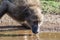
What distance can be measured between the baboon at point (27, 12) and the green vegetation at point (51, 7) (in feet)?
9.10

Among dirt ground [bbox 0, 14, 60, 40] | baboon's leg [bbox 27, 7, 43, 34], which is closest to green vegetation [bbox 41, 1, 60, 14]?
dirt ground [bbox 0, 14, 60, 40]

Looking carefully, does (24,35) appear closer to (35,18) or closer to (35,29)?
(35,29)

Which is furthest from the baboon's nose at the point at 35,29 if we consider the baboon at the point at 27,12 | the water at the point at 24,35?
the water at the point at 24,35

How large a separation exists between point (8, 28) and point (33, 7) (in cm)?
164

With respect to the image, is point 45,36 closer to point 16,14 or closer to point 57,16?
point 16,14

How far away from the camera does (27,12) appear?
34.7 ft

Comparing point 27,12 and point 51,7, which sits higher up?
point 27,12

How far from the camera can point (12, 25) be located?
12320 millimetres

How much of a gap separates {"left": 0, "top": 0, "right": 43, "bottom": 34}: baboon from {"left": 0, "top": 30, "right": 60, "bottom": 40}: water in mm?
358

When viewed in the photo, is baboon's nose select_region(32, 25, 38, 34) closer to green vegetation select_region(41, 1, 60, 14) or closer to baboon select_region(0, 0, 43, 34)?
baboon select_region(0, 0, 43, 34)

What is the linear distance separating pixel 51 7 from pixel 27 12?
3.46 m

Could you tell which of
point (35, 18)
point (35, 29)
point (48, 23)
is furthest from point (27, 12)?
point (48, 23)

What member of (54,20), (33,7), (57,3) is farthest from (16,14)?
(57,3)

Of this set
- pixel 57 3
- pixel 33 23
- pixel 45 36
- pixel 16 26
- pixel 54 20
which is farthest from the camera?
pixel 57 3
